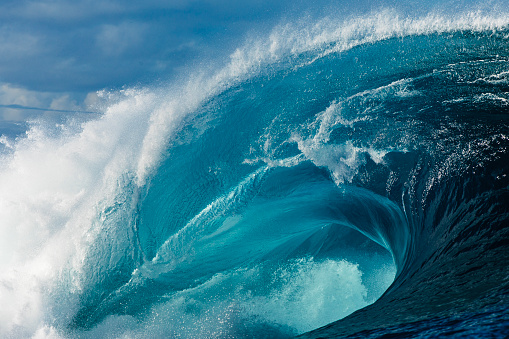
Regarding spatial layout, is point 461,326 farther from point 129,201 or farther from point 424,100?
point 129,201

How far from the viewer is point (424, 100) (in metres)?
6.67

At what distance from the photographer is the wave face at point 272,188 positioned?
20.2 ft

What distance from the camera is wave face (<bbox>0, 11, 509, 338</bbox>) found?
616 cm

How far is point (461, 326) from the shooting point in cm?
224

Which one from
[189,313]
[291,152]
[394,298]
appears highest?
[291,152]

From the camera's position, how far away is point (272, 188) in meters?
7.59

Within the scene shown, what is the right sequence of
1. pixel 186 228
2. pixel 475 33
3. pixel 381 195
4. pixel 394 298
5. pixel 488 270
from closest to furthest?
pixel 488 270, pixel 394 298, pixel 381 195, pixel 475 33, pixel 186 228

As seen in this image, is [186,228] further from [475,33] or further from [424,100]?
[475,33]

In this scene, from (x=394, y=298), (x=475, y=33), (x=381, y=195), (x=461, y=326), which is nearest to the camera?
(x=461, y=326)

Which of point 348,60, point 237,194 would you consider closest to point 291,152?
point 237,194

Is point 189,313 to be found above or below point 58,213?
below

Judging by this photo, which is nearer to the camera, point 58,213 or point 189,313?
point 189,313

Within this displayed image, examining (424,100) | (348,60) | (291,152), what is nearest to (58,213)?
(291,152)

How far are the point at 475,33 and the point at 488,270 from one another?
222 inches
